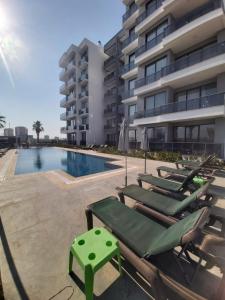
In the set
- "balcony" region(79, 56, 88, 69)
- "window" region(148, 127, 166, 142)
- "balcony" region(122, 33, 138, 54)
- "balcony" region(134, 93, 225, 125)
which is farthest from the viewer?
"balcony" region(79, 56, 88, 69)

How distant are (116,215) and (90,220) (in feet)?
2.09

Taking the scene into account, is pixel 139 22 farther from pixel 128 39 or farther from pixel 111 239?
pixel 111 239

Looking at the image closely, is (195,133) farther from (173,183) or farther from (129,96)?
(173,183)

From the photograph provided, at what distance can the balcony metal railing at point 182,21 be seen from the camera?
509 inches

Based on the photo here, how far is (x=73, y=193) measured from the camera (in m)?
5.76

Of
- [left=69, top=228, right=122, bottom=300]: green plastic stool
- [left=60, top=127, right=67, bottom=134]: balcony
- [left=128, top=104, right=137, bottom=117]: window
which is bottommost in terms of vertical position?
[left=69, top=228, right=122, bottom=300]: green plastic stool

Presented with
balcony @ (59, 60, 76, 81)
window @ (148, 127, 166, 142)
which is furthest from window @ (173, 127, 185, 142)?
balcony @ (59, 60, 76, 81)

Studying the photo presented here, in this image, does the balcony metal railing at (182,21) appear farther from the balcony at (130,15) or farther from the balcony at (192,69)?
the balcony at (130,15)

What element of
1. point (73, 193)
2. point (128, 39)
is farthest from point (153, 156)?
point (128, 39)

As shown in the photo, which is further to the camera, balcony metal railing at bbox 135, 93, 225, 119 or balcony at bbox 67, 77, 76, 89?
balcony at bbox 67, 77, 76, 89

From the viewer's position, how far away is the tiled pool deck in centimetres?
218

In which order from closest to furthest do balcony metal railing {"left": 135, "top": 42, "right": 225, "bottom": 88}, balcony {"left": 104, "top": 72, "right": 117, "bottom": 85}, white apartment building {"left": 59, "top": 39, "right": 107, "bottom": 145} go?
balcony metal railing {"left": 135, "top": 42, "right": 225, "bottom": 88}, balcony {"left": 104, "top": 72, "right": 117, "bottom": 85}, white apartment building {"left": 59, "top": 39, "right": 107, "bottom": 145}

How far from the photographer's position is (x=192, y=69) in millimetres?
13344

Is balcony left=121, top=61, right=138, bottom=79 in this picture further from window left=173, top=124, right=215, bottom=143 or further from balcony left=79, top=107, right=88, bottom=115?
balcony left=79, top=107, right=88, bottom=115
